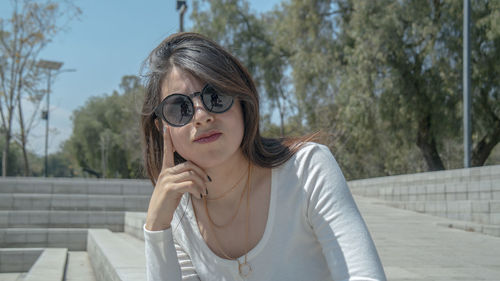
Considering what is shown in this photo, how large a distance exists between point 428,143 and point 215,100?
15294 millimetres

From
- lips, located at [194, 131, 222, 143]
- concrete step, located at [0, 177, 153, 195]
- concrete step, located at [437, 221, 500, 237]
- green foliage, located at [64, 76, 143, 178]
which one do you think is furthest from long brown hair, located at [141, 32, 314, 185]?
green foliage, located at [64, 76, 143, 178]

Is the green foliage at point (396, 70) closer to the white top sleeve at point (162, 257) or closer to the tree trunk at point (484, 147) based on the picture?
the tree trunk at point (484, 147)

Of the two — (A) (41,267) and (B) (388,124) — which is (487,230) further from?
(B) (388,124)

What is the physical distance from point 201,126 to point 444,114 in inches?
554

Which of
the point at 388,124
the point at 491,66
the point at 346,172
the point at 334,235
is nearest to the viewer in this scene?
the point at 334,235

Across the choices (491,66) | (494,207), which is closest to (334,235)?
(494,207)

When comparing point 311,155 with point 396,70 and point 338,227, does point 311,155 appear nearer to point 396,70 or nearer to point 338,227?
point 338,227

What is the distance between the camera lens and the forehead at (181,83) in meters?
1.50

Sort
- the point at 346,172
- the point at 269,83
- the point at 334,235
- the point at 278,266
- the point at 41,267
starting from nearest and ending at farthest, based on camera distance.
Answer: the point at 334,235
the point at 278,266
the point at 41,267
the point at 269,83
the point at 346,172

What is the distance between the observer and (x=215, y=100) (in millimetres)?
1461

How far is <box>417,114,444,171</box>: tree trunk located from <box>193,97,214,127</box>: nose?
47.6 feet

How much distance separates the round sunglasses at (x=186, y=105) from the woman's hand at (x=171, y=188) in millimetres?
132

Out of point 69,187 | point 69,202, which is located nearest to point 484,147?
point 69,187

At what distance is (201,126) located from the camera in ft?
4.83
